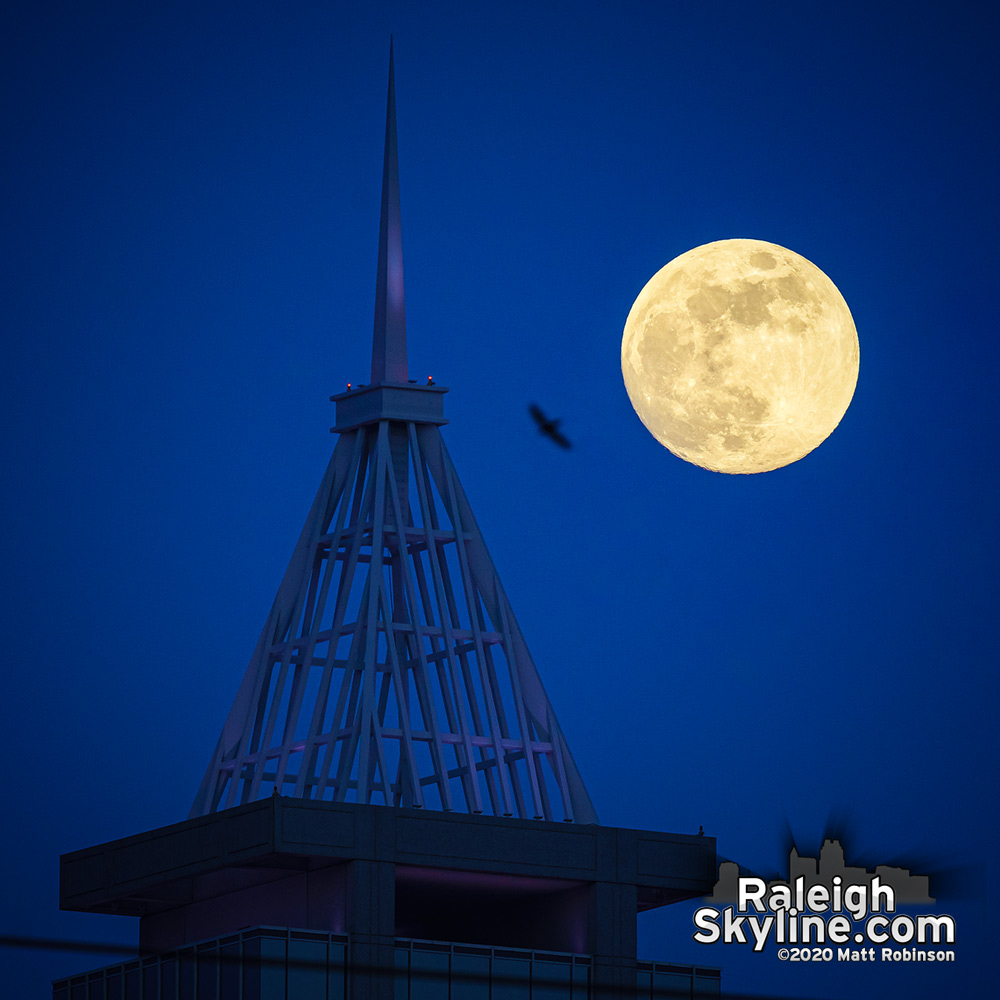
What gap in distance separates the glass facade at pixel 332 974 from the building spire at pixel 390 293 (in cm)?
2355

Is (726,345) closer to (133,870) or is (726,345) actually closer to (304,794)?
(304,794)

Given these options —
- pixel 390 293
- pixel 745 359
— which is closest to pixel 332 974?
pixel 745 359

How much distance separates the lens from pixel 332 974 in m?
83.8

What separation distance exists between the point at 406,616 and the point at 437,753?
7.51 metres

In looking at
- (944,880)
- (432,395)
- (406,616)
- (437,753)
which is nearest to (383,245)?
(432,395)

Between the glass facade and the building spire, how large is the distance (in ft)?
77.3

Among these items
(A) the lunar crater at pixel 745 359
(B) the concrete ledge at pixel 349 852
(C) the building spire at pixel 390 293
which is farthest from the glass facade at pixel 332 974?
(C) the building spire at pixel 390 293

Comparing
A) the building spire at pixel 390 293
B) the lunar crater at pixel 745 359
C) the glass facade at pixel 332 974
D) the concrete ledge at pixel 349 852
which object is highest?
the building spire at pixel 390 293

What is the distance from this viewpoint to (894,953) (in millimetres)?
91500

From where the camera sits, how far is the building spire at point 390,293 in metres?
99.2

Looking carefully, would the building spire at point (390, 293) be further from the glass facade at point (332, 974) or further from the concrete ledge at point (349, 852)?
the glass facade at point (332, 974)

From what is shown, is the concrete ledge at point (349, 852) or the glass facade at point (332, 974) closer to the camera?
the glass facade at point (332, 974)

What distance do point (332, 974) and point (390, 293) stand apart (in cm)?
2947

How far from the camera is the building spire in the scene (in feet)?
325
